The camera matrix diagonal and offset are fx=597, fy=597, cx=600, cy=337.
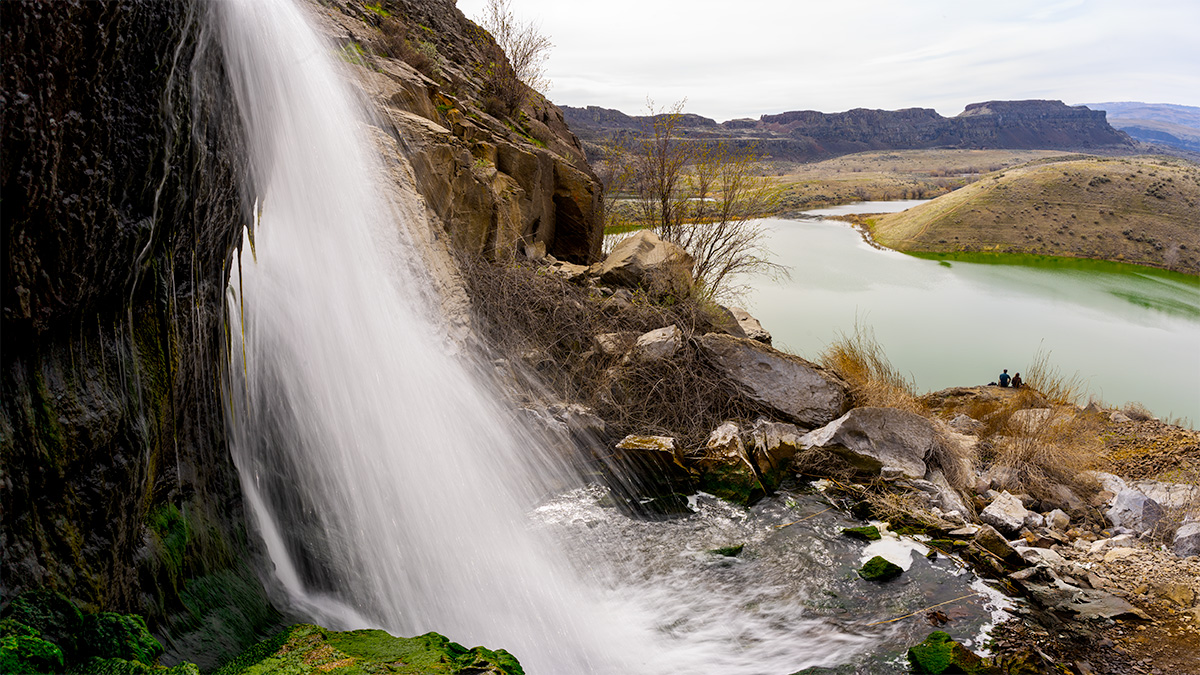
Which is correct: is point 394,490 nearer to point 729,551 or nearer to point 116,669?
point 116,669

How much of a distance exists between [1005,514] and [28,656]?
7496 mm

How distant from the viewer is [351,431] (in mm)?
4688

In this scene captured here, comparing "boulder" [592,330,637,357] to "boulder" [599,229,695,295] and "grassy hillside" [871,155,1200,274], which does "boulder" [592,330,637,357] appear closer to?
"boulder" [599,229,695,295]

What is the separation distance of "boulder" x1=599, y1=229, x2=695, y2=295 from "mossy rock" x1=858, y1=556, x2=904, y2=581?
5.09m

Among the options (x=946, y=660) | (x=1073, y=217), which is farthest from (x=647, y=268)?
(x=1073, y=217)

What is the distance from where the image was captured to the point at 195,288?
9.90ft

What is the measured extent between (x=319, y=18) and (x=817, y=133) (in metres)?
154

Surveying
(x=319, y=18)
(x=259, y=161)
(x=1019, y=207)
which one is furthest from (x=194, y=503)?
(x=1019, y=207)

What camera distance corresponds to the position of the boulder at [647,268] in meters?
9.20

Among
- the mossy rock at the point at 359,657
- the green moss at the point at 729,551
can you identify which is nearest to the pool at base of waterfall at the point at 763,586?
the green moss at the point at 729,551

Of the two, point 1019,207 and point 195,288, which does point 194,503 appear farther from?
point 1019,207

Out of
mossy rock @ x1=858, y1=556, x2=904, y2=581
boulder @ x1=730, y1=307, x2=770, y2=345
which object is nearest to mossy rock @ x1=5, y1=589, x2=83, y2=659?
mossy rock @ x1=858, y1=556, x2=904, y2=581

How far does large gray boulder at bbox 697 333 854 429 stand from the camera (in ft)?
24.8

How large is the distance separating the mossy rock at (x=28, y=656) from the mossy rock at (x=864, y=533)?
547cm
